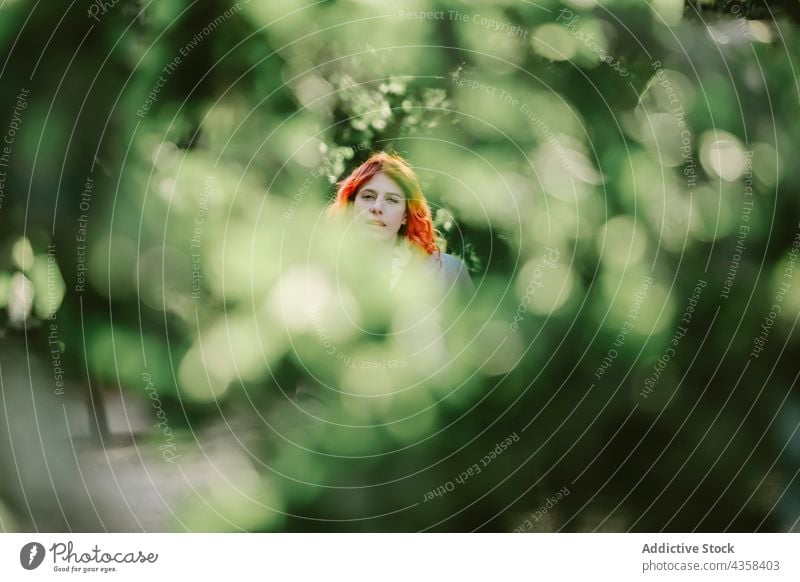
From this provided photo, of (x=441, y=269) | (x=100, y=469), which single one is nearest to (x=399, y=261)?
(x=441, y=269)

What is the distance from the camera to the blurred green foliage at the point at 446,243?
2.36ft

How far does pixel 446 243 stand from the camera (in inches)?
28.6

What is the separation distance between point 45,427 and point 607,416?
0.62 metres

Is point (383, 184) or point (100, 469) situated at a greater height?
point (383, 184)

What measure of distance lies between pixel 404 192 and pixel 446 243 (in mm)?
72
